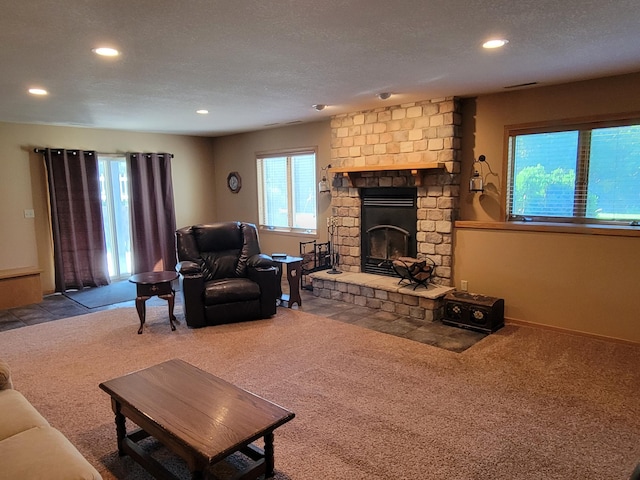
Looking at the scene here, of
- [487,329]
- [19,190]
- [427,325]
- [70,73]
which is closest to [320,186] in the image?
[427,325]

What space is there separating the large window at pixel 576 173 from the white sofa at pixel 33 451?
174 inches

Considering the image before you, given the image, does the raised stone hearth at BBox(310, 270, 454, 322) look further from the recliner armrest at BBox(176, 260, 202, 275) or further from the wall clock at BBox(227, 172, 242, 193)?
the wall clock at BBox(227, 172, 242, 193)

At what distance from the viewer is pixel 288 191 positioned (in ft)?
22.6

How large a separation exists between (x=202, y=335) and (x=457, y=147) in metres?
3.41

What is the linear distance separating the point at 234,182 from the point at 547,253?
5.23 metres

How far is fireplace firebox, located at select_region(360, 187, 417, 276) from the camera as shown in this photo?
5.29 meters

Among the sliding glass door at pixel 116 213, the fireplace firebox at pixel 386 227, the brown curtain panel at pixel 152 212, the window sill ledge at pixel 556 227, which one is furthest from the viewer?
the brown curtain panel at pixel 152 212

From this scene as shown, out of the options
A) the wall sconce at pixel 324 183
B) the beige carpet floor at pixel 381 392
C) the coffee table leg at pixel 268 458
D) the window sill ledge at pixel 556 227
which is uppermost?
the wall sconce at pixel 324 183

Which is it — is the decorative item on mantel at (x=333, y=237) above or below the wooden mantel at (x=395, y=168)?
below

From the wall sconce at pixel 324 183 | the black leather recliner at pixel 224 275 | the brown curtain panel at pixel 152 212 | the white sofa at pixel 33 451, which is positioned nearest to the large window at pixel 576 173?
the wall sconce at pixel 324 183

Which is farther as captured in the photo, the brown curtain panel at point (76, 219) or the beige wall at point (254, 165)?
the beige wall at point (254, 165)

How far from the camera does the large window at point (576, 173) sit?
394 cm

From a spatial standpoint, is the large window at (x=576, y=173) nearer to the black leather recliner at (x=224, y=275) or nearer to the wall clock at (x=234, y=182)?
the black leather recliner at (x=224, y=275)

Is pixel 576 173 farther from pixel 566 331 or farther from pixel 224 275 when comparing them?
pixel 224 275
